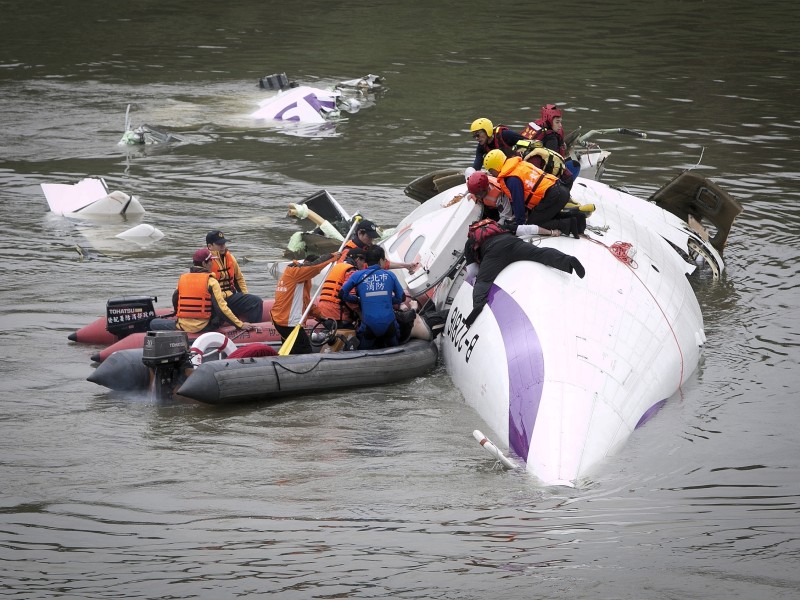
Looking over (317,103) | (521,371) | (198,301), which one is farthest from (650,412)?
(317,103)

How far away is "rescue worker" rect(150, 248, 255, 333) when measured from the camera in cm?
1134

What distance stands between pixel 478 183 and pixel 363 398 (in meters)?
2.63

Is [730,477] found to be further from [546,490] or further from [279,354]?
[279,354]

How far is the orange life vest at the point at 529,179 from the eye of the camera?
36.3 feet

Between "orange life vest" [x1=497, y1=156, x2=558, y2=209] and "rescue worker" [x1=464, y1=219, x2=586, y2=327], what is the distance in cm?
43

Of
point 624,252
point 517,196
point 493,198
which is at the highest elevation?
point 517,196

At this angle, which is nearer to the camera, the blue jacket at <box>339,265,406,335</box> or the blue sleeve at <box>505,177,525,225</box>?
the blue jacket at <box>339,265,406,335</box>

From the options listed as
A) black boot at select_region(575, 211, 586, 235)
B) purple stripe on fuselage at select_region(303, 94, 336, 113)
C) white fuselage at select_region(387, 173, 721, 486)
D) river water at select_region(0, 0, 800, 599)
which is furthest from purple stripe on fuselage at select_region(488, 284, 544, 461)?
purple stripe on fuselage at select_region(303, 94, 336, 113)

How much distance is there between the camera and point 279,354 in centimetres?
1095

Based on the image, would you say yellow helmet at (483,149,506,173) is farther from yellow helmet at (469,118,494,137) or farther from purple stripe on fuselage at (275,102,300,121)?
purple stripe on fuselage at (275,102,300,121)

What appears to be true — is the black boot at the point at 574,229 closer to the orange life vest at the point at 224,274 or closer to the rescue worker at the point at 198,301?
the rescue worker at the point at 198,301

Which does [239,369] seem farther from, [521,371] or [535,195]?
[535,195]

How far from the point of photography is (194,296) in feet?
37.2

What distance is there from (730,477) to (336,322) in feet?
14.1
